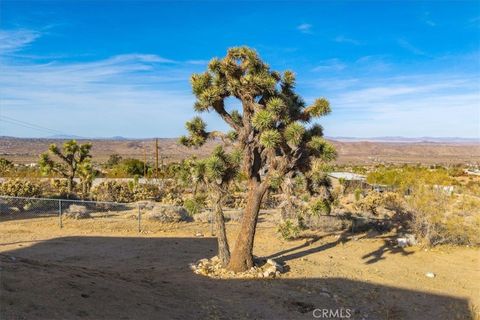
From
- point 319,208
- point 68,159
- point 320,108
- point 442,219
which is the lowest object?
point 442,219

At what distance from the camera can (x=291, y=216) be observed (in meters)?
19.5

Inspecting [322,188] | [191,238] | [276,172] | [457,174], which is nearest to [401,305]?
[322,188]

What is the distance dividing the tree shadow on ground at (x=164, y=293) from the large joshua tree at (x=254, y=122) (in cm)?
178

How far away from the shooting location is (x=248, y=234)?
12.2 m

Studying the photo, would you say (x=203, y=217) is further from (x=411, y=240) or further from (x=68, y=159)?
(x=68, y=159)

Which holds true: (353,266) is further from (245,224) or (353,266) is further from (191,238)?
(191,238)

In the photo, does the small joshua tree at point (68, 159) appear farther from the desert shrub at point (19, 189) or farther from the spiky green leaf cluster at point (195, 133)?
the spiky green leaf cluster at point (195, 133)

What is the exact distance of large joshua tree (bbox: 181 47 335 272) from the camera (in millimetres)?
11570

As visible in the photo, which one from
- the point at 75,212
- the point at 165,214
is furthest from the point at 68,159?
the point at 165,214

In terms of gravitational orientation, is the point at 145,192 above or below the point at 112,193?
below

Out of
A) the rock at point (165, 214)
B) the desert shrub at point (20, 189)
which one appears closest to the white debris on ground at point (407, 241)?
the rock at point (165, 214)

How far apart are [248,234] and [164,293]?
11.1ft

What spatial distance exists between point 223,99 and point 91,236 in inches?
328

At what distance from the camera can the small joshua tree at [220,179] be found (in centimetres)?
1202
